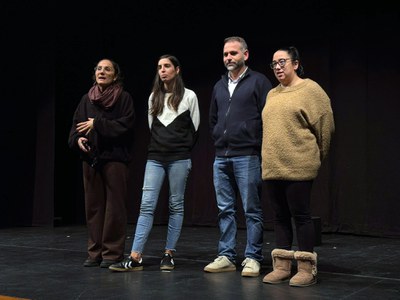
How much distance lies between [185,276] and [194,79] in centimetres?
310

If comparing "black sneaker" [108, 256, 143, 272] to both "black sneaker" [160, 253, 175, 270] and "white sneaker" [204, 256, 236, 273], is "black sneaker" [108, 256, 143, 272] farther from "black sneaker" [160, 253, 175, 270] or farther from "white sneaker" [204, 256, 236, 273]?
"white sneaker" [204, 256, 236, 273]

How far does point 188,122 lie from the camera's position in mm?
3348

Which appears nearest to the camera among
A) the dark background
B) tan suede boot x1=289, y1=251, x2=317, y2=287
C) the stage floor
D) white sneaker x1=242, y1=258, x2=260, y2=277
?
the stage floor

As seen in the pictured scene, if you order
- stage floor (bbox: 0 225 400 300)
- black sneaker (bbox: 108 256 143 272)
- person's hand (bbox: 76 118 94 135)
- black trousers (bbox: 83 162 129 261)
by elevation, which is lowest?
stage floor (bbox: 0 225 400 300)

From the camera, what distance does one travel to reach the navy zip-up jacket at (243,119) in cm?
315

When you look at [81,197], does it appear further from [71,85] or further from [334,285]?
[334,285]

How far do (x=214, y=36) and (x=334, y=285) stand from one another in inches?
135

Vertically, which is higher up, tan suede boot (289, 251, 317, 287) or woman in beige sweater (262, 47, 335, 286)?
woman in beige sweater (262, 47, 335, 286)

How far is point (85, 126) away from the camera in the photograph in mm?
3363

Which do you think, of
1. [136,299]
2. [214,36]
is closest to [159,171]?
[136,299]

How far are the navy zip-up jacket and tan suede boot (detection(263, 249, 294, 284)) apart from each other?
532mm

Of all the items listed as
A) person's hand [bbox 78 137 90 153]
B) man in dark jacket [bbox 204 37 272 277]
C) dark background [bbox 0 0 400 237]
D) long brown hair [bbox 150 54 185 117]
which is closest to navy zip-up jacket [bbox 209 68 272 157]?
man in dark jacket [bbox 204 37 272 277]

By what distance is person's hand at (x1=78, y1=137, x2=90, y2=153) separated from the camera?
3.34m

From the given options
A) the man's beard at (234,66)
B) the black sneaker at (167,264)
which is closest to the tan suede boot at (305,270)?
the black sneaker at (167,264)
